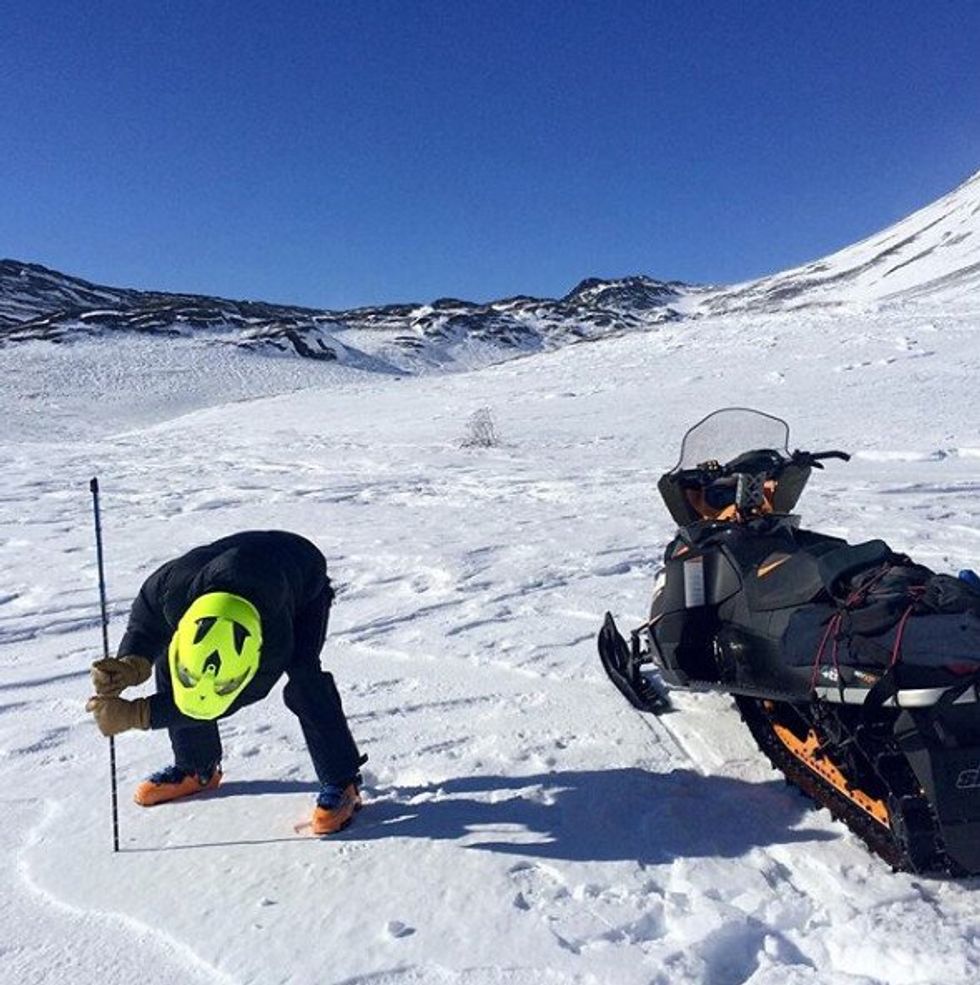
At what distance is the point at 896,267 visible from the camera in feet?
275

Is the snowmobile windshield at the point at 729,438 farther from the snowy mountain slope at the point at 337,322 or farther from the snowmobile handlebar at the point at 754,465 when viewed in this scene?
the snowy mountain slope at the point at 337,322

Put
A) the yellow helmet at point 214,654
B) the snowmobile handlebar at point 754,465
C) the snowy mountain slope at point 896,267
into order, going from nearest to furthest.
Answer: the yellow helmet at point 214,654
the snowmobile handlebar at point 754,465
the snowy mountain slope at point 896,267

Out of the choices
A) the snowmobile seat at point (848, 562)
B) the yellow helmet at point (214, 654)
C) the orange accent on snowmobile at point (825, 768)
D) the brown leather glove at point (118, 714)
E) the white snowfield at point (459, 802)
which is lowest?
the white snowfield at point (459, 802)

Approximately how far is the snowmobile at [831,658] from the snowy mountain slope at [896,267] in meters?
52.7

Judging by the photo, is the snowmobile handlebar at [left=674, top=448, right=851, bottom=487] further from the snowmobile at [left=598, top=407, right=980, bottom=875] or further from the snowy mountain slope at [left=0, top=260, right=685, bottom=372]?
the snowy mountain slope at [left=0, top=260, right=685, bottom=372]

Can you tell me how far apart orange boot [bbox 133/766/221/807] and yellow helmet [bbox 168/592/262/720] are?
80 centimetres

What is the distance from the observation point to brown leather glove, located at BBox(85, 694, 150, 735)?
2.72 meters

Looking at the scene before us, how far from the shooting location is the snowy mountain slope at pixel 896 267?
223ft

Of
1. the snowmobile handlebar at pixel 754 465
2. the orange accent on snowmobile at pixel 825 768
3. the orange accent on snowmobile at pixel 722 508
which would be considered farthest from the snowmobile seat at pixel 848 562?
the snowmobile handlebar at pixel 754 465

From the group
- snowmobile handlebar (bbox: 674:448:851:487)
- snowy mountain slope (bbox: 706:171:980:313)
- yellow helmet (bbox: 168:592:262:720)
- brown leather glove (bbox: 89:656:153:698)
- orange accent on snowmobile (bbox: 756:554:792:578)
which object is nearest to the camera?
yellow helmet (bbox: 168:592:262:720)

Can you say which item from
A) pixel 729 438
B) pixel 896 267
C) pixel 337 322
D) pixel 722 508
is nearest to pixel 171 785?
pixel 722 508

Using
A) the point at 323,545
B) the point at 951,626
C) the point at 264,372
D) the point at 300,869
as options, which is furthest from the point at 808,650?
the point at 264,372

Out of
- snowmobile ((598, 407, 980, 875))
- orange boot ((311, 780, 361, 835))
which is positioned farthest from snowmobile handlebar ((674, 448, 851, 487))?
orange boot ((311, 780, 361, 835))

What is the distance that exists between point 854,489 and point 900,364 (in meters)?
11.8
